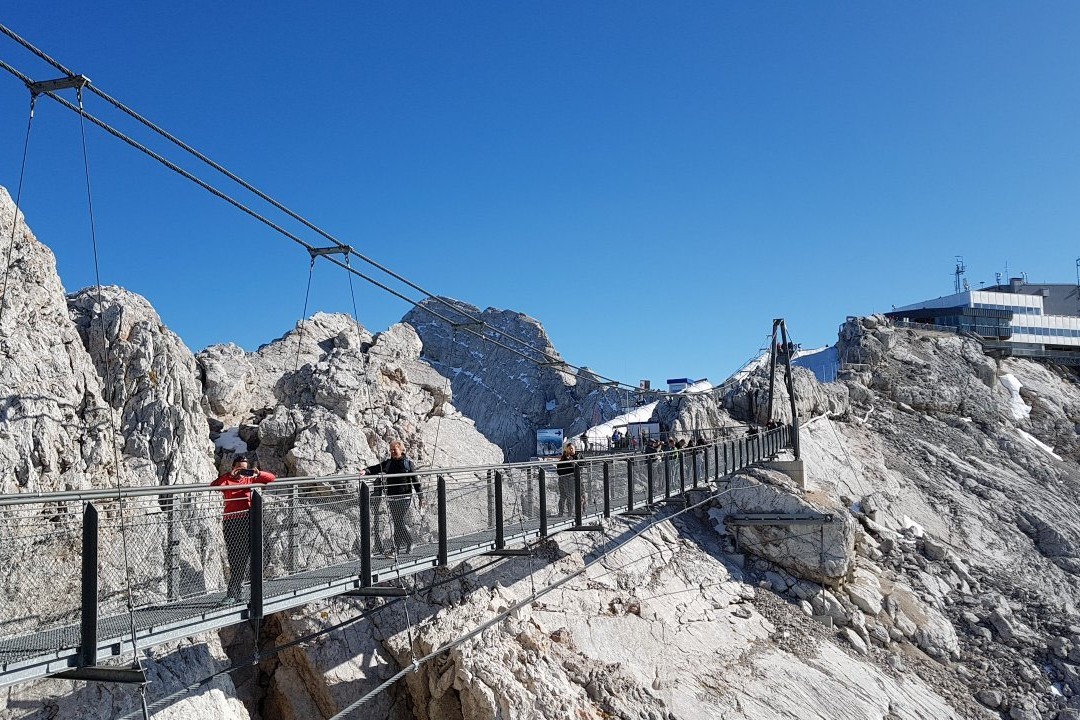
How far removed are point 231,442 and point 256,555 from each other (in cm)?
886

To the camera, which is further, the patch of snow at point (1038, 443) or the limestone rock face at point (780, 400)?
the patch of snow at point (1038, 443)

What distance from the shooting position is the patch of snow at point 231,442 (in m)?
14.5

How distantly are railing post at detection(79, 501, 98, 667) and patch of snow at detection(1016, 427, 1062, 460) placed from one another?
38246 millimetres

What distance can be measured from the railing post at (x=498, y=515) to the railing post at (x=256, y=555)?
364 centimetres

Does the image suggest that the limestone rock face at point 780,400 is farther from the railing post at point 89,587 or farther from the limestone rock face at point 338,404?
the railing post at point 89,587

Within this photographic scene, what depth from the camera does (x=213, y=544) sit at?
645 centimetres

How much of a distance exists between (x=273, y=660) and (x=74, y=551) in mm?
6802

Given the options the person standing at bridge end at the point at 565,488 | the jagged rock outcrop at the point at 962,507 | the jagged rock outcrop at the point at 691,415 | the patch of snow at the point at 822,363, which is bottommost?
the jagged rock outcrop at the point at 962,507

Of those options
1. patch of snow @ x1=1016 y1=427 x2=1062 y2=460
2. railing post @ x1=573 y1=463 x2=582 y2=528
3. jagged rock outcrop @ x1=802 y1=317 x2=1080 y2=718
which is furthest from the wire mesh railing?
patch of snow @ x1=1016 y1=427 x2=1062 y2=460

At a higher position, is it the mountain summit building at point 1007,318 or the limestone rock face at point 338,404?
the mountain summit building at point 1007,318

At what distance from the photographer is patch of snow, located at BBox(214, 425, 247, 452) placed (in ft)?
47.5

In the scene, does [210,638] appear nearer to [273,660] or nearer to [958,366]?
[273,660]

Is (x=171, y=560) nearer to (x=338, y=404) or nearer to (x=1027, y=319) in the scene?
(x=338, y=404)

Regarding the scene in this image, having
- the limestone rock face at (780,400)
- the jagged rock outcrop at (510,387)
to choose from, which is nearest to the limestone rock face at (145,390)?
the limestone rock face at (780,400)
